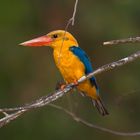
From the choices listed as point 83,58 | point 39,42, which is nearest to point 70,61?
point 83,58

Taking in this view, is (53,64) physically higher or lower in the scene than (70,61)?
lower

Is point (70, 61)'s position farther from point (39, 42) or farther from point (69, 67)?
point (39, 42)

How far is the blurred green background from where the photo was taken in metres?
10.6

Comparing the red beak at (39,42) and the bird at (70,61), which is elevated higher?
the red beak at (39,42)

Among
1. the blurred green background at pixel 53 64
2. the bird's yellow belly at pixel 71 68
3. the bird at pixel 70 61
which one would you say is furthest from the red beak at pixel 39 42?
the blurred green background at pixel 53 64

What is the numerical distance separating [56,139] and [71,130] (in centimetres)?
23

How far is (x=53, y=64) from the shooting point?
1088 cm

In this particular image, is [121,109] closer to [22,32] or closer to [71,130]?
[71,130]

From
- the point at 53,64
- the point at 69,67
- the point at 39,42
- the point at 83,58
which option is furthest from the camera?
the point at 53,64

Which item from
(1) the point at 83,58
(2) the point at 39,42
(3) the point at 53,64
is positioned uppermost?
(2) the point at 39,42

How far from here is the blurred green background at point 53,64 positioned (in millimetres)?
10641

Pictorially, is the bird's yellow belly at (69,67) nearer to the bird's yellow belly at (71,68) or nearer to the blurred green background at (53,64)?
the bird's yellow belly at (71,68)

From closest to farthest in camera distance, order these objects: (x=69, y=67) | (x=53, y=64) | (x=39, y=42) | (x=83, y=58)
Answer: (x=39, y=42)
(x=69, y=67)
(x=83, y=58)
(x=53, y=64)

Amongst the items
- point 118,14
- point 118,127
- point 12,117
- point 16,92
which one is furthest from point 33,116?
point 12,117
